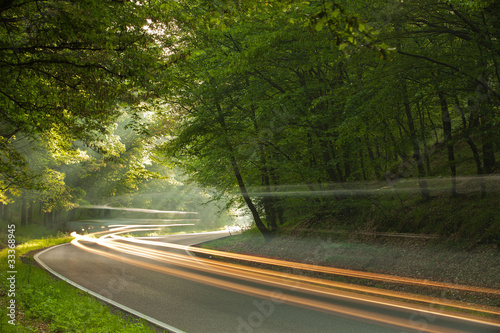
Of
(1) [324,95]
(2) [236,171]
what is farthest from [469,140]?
(2) [236,171]

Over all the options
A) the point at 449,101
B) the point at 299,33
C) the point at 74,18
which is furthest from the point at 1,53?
the point at 449,101

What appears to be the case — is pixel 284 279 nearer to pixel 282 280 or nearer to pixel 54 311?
pixel 282 280

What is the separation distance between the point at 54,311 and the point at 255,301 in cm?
413

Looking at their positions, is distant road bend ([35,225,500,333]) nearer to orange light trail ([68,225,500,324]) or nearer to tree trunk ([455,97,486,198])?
orange light trail ([68,225,500,324])

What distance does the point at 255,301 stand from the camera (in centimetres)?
753

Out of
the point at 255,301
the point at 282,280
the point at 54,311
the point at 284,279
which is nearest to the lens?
the point at 54,311

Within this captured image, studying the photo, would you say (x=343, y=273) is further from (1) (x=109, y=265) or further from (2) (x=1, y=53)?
(2) (x=1, y=53)

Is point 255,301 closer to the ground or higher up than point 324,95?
closer to the ground

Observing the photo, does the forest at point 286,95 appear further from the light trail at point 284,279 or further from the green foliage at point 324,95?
the light trail at point 284,279

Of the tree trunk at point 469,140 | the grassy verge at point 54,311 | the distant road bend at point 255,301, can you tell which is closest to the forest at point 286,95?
the tree trunk at point 469,140

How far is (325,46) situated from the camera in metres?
10.4

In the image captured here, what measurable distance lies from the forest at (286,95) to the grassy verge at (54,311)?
130 inches

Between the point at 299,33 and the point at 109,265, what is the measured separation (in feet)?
35.9

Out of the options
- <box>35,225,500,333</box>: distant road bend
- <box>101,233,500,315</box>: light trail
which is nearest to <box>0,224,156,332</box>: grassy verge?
<box>35,225,500,333</box>: distant road bend
